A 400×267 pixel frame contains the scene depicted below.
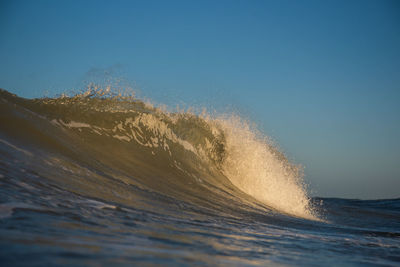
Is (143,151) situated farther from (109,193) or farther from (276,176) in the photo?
(276,176)

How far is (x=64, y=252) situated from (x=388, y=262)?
2144 millimetres

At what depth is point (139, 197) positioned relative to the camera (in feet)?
12.5

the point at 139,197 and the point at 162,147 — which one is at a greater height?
the point at 162,147

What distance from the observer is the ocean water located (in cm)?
167

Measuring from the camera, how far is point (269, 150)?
420 inches

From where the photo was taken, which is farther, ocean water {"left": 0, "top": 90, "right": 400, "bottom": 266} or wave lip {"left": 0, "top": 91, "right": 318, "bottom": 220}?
wave lip {"left": 0, "top": 91, "right": 318, "bottom": 220}

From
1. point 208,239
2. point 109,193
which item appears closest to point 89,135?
point 109,193

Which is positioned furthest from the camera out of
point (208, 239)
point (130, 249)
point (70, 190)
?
point (70, 190)

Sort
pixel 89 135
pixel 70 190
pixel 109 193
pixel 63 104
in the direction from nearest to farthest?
pixel 70 190 < pixel 109 193 < pixel 89 135 < pixel 63 104

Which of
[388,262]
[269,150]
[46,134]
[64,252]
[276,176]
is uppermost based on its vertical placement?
[269,150]

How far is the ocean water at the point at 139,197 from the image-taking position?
1.67 meters

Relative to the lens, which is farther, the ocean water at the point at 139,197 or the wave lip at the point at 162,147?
the wave lip at the point at 162,147

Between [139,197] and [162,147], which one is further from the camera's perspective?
[162,147]

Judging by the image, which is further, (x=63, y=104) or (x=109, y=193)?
(x=63, y=104)
